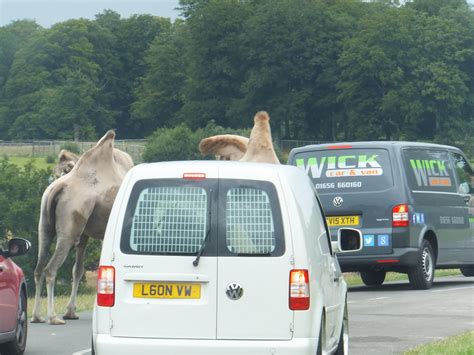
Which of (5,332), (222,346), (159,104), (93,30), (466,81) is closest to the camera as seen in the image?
(222,346)

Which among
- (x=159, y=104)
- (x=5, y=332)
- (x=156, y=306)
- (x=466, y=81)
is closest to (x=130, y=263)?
(x=156, y=306)

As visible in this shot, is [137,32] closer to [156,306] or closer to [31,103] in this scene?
[31,103]

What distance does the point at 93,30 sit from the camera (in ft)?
538

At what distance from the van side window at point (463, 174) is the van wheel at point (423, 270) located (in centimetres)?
170

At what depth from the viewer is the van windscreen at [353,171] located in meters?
20.6

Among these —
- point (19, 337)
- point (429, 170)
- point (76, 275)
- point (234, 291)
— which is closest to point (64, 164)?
point (76, 275)

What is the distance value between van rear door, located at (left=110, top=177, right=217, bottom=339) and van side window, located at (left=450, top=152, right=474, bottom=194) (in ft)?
46.2

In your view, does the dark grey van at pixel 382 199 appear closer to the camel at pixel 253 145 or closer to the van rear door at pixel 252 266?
the camel at pixel 253 145

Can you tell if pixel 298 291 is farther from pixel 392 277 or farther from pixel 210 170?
pixel 392 277

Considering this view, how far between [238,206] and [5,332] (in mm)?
3442

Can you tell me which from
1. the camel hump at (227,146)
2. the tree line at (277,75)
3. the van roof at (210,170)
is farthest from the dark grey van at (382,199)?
the tree line at (277,75)

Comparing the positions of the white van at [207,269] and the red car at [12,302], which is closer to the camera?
the white van at [207,269]

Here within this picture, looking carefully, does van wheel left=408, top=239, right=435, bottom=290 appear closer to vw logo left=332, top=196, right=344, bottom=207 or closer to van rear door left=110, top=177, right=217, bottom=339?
vw logo left=332, top=196, right=344, bottom=207

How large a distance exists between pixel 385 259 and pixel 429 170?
1856 millimetres
